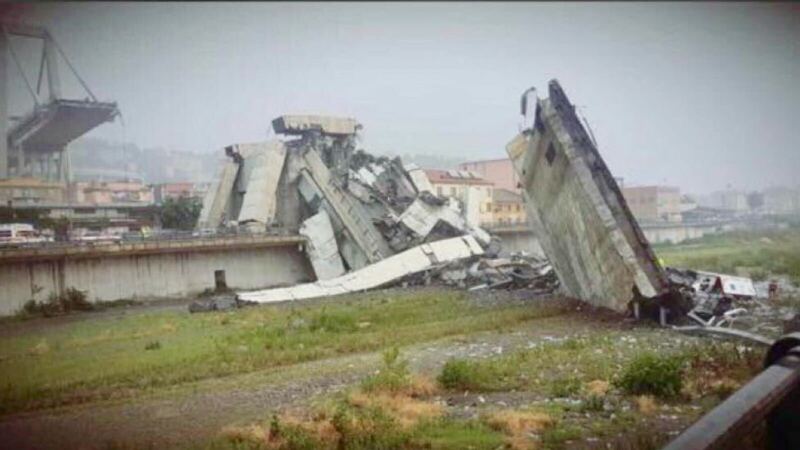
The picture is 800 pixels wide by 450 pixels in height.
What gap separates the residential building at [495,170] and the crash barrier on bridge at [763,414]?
2198 inches

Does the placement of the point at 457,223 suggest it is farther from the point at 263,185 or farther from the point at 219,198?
the point at 219,198

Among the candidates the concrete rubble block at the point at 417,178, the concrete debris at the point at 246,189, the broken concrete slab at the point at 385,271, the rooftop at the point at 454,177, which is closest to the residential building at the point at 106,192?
the broken concrete slab at the point at 385,271

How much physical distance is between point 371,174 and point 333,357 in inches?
912

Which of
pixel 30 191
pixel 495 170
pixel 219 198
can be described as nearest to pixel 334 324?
pixel 30 191

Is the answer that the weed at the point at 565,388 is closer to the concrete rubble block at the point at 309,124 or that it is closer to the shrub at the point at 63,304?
Result: the shrub at the point at 63,304

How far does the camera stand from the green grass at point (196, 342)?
10.4 m

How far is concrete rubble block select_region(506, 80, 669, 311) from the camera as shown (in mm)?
15461

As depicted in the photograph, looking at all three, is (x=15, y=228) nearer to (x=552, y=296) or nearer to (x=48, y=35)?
(x=48, y=35)

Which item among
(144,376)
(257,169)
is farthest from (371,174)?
(144,376)

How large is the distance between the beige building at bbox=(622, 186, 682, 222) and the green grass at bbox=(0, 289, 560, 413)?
2244 cm

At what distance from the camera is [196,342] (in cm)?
1494

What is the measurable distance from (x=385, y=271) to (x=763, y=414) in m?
25.6

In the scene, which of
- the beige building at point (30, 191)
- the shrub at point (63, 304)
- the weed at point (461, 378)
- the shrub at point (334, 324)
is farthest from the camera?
the shrub at point (63, 304)

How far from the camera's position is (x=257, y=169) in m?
33.0
